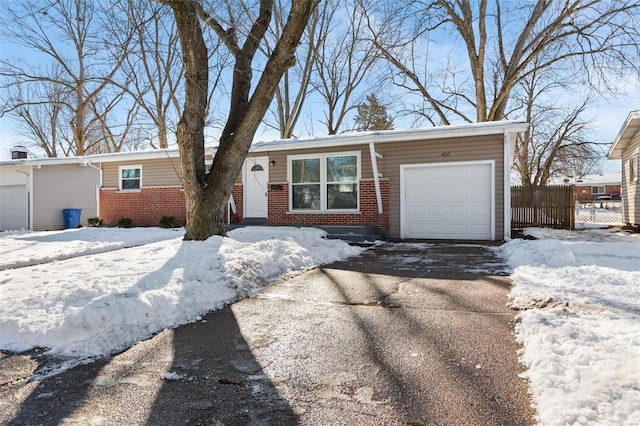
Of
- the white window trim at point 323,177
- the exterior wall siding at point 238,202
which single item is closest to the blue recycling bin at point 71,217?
the exterior wall siding at point 238,202

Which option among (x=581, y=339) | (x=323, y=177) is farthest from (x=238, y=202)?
(x=581, y=339)

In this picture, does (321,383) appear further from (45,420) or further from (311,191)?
(311,191)

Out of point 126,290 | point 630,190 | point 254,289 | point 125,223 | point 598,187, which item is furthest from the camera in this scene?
point 598,187

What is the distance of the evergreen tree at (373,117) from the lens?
24.8 meters

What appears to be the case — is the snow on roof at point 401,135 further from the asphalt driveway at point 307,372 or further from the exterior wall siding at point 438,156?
the asphalt driveway at point 307,372

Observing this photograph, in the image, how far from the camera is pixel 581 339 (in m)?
2.90

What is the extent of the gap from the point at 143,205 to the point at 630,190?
18407mm

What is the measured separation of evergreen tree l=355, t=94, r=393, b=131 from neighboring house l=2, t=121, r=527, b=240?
13353 millimetres

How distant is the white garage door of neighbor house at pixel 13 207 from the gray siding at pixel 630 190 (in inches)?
972

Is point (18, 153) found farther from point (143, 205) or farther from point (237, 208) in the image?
point (237, 208)

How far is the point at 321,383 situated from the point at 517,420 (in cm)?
113

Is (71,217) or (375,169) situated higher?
(375,169)

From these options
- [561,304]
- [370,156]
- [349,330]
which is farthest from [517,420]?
[370,156]

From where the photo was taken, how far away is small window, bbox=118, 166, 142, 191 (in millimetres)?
14305
